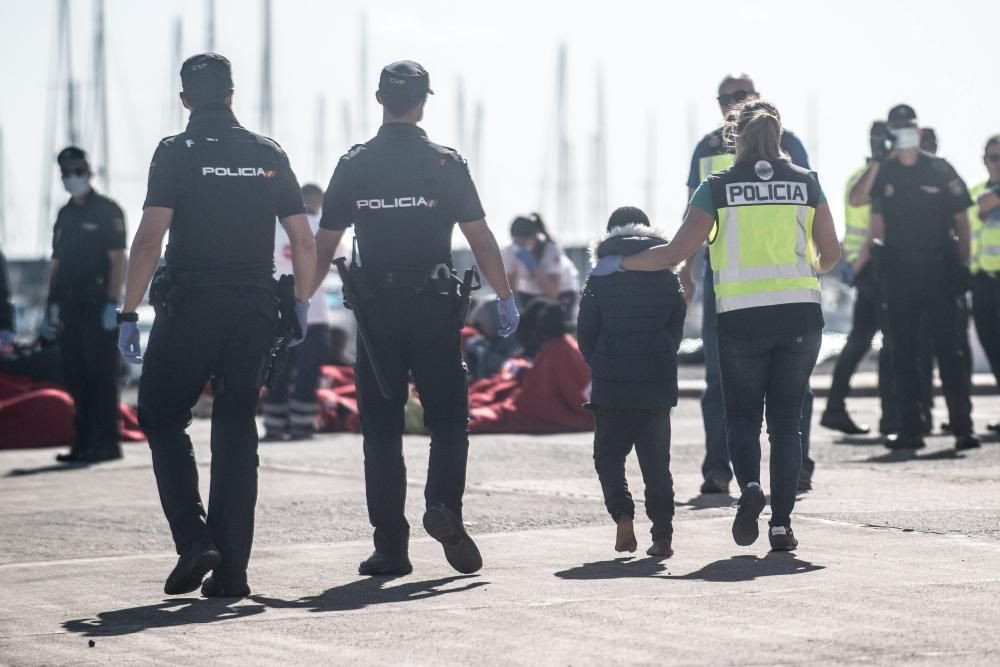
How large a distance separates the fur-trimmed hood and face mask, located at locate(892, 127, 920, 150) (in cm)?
437

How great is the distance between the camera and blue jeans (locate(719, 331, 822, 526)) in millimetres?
7727

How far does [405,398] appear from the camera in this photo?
734cm

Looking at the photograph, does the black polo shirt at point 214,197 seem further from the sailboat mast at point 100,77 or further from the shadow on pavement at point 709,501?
the sailboat mast at point 100,77

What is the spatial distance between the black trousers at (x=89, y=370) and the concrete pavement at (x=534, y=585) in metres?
2.05

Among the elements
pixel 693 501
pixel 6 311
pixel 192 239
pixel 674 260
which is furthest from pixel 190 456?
pixel 6 311

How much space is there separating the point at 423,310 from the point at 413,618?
156 centimetres

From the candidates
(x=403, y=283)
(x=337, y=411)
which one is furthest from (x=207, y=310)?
(x=337, y=411)

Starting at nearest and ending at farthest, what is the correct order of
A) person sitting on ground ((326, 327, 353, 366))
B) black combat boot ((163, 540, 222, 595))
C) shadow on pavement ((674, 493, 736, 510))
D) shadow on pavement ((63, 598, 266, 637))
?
shadow on pavement ((63, 598, 266, 637)), black combat boot ((163, 540, 222, 595)), shadow on pavement ((674, 493, 736, 510)), person sitting on ground ((326, 327, 353, 366))

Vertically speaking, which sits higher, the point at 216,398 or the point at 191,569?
the point at 216,398

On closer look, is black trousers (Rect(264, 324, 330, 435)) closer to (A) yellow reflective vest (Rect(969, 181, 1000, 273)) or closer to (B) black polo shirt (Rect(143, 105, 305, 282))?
(A) yellow reflective vest (Rect(969, 181, 1000, 273))

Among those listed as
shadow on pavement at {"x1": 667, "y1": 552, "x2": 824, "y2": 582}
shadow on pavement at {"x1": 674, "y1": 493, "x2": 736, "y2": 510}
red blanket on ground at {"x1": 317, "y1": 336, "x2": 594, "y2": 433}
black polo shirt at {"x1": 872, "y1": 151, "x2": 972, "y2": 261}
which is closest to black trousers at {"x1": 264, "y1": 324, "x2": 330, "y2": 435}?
red blanket on ground at {"x1": 317, "y1": 336, "x2": 594, "y2": 433}

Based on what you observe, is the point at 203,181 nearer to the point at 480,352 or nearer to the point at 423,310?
the point at 423,310

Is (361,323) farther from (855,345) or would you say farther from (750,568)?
(855,345)

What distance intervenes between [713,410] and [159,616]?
457cm
